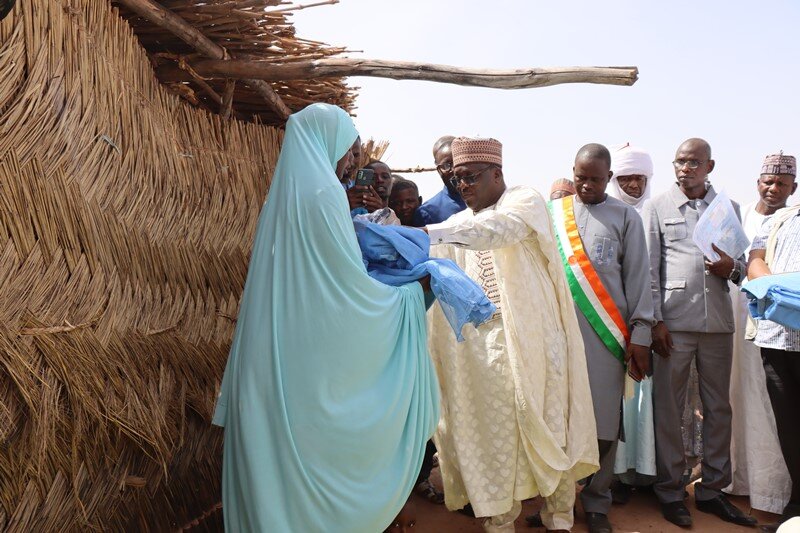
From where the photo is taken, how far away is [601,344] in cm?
484

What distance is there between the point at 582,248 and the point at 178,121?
2648 mm

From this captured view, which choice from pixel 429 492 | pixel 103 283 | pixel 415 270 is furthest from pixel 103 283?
pixel 429 492

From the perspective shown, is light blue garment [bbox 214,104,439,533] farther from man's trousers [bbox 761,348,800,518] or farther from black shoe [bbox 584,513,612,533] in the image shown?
man's trousers [bbox 761,348,800,518]

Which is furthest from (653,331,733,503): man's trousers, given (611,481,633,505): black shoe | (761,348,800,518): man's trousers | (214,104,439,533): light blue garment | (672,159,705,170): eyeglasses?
(214,104,439,533): light blue garment

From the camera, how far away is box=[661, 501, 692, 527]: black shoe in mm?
4805

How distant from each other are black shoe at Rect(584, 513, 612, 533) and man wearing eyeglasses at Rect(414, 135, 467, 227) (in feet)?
7.23

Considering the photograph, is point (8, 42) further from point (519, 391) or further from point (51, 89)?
point (519, 391)

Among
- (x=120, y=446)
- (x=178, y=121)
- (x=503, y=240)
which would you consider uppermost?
(x=178, y=121)

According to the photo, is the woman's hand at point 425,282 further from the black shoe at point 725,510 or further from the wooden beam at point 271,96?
the black shoe at point 725,510

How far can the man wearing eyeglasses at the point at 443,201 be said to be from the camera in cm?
552

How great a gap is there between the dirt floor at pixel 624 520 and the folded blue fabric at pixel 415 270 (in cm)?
163

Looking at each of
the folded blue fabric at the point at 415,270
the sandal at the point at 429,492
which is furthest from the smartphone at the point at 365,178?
the sandal at the point at 429,492

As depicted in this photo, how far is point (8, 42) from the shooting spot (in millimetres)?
3004

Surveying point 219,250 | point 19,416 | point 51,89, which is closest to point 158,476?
point 19,416
